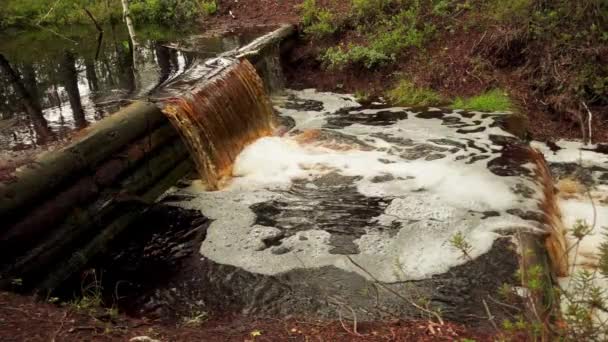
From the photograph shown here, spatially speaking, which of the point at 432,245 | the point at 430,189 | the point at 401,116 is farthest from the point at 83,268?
the point at 401,116

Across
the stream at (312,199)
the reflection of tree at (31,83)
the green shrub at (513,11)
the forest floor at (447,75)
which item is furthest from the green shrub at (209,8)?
the green shrub at (513,11)

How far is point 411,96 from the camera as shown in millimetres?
9977

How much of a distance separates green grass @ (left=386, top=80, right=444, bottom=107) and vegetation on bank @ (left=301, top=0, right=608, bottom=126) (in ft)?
0.68

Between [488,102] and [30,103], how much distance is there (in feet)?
23.9

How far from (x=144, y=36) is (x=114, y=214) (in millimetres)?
7736

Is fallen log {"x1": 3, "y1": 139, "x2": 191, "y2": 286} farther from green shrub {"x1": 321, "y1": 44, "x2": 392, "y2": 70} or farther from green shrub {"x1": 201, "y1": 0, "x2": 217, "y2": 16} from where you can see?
green shrub {"x1": 201, "y1": 0, "x2": 217, "y2": 16}

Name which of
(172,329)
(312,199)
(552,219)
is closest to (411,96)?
(312,199)

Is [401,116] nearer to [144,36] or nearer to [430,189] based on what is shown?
[430,189]

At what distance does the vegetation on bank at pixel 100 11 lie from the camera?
14.4 meters

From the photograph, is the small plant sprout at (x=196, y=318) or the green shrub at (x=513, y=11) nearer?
the small plant sprout at (x=196, y=318)

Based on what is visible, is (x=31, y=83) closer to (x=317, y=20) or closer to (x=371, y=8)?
(x=317, y=20)

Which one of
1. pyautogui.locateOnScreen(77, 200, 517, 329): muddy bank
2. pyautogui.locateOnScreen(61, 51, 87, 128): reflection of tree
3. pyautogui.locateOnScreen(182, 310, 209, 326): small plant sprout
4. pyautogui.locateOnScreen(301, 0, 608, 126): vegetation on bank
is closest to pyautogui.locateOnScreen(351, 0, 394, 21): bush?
pyautogui.locateOnScreen(301, 0, 608, 126): vegetation on bank

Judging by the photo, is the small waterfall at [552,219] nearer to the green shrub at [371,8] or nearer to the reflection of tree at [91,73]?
the green shrub at [371,8]

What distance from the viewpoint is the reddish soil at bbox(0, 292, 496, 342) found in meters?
3.77
